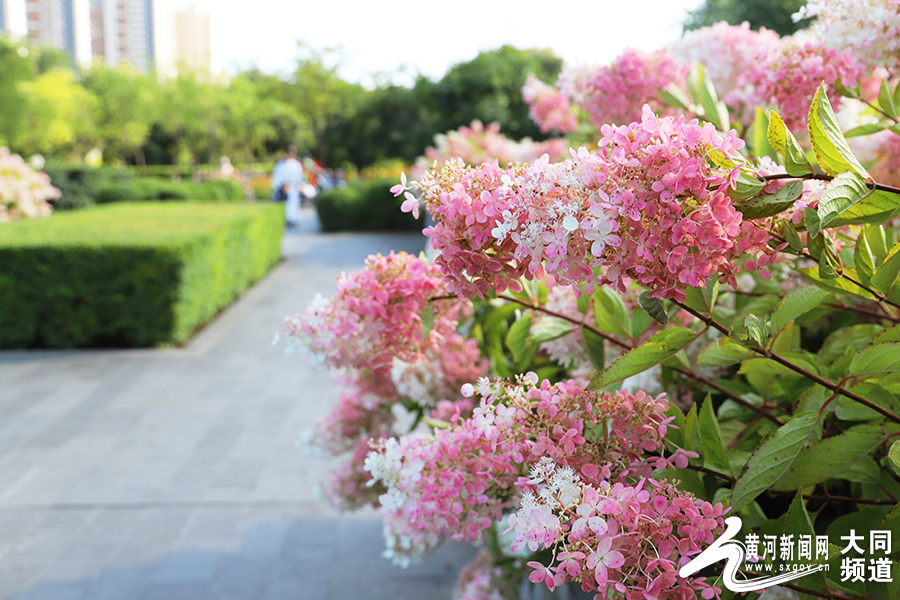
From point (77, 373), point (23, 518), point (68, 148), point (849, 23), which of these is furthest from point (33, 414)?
point (68, 148)

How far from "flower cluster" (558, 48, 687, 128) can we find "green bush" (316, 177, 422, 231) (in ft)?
48.1

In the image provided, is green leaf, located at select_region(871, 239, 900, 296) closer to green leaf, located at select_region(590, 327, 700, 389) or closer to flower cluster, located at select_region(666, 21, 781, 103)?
green leaf, located at select_region(590, 327, 700, 389)

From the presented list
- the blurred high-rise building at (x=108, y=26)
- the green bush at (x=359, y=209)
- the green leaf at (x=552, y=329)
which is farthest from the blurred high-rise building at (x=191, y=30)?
the green leaf at (x=552, y=329)

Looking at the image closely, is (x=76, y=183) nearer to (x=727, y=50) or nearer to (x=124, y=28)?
(x=727, y=50)

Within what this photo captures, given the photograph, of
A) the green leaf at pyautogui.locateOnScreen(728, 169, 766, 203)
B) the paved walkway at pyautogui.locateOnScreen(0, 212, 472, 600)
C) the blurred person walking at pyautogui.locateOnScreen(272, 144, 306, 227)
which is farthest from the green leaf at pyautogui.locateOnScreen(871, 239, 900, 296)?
the blurred person walking at pyautogui.locateOnScreen(272, 144, 306, 227)

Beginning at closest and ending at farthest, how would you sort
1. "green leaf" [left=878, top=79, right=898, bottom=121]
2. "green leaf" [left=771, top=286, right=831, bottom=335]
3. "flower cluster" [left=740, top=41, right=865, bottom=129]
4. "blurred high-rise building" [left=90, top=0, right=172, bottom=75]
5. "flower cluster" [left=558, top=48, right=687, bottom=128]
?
"green leaf" [left=771, top=286, right=831, bottom=335] → "green leaf" [left=878, top=79, right=898, bottom=121] → "flower cluster" [left=740, top=41, right=865, bottom=129] → "flower cluster" [left=558, top=48, right=687, bottom=128] → "blurred high-rise building" [left=90, top=0, right=172, bottom=75]

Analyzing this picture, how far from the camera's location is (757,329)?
840 millimetres

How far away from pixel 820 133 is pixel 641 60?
2.99 feet

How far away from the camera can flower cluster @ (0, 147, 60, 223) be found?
9359 millimetres

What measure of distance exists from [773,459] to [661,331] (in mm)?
214

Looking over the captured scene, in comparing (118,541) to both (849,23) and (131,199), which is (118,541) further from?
(131,199)

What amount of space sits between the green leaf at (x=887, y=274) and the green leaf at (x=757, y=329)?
0.14m

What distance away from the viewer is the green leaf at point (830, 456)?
3.06 feet

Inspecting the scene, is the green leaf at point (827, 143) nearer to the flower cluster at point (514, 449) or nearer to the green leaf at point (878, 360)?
the green leaf at point (878, 360)
